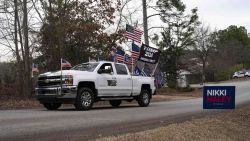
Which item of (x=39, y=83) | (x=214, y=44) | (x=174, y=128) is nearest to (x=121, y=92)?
(x=39, y=83)

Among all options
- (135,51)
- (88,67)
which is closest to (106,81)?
(88,67)

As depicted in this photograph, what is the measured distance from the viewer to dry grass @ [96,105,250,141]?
11281 mm

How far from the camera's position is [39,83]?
2006 centimetres

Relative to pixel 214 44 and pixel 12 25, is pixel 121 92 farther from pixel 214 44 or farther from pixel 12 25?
pixel 214 44

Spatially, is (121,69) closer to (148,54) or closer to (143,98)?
(143,98)

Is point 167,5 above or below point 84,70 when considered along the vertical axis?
above

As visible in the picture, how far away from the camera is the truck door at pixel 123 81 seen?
21.7 m

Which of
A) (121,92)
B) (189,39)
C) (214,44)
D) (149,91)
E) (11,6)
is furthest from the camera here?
(214,44)

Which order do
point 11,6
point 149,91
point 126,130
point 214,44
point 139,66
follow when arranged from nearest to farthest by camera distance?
1. point 126,130
2. point 149,91
3. point 11,6
4. point 139,66
5. point 214,44

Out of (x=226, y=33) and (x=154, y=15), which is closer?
(x=154, y=15)

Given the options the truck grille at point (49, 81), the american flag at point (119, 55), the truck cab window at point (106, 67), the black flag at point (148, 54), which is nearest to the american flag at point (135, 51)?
the american flag at point (119, 55)

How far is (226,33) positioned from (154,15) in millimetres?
82028

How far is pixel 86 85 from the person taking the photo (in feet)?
65.4

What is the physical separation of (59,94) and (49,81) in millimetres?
836
